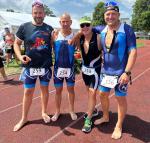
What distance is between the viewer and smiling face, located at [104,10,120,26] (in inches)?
200

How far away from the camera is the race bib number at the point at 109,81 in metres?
5.24

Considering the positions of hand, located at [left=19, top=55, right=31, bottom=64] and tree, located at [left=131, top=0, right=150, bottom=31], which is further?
tree, located at [left=131, top=0, right=150, bottom=31]

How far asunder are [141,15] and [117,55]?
73350mm

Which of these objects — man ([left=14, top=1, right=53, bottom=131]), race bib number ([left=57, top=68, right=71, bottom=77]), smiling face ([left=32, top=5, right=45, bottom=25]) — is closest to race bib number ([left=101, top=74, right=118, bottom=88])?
race bib number ([left=57, top=68, right=71, bottom=77])

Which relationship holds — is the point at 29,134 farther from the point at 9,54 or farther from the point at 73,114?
the point at 9,54

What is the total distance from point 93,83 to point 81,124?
3.05 feet

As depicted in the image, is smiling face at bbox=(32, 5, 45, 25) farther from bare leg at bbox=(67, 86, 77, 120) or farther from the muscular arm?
the muscular arm

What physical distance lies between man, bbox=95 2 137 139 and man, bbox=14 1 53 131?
1.11 m

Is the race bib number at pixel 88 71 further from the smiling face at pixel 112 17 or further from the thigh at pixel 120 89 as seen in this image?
the smiling face at pixel 112 17

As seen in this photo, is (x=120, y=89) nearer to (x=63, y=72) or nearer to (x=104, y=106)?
(x=104, y=106)

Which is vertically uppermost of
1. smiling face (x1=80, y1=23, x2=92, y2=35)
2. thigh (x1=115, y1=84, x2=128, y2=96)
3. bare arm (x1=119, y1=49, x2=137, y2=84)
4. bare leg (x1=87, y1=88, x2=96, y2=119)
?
smiling face (x1=80, y1=23, x2=92, y2=35)

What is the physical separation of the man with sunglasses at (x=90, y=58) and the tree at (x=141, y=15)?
7082 cm

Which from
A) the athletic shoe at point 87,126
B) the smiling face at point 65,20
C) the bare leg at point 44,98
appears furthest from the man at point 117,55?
the bare leg at point 44,98

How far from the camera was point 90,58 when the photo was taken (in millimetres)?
5684
